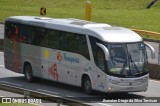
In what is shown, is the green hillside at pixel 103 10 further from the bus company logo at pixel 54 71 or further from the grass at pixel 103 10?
the bus company logo at pixel 54 71

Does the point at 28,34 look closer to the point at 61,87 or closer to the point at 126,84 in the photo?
the point at 61,87

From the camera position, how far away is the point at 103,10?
2527 inches

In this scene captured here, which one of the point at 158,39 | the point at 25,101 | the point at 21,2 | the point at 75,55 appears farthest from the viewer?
the point at 21,2

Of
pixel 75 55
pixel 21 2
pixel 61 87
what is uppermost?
pixel 75 55

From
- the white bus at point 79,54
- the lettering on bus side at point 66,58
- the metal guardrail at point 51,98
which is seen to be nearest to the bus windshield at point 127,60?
the white bus at point 79,54

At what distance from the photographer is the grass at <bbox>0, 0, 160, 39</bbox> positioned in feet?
178

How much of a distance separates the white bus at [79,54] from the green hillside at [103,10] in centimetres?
2272

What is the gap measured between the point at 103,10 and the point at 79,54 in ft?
132

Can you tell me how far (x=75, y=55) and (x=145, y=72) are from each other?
3038 millimetres

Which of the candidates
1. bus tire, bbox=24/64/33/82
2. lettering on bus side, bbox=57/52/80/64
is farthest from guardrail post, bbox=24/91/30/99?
bus tire, bbox=24/64/33/82

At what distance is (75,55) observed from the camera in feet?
80.7

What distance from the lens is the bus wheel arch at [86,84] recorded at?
23.6 m

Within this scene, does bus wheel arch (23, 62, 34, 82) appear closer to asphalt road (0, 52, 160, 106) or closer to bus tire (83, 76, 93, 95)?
asphalt road (0, 52, 160, 106)

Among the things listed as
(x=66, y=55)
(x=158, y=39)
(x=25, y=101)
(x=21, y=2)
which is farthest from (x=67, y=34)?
(x=21, y=2)
